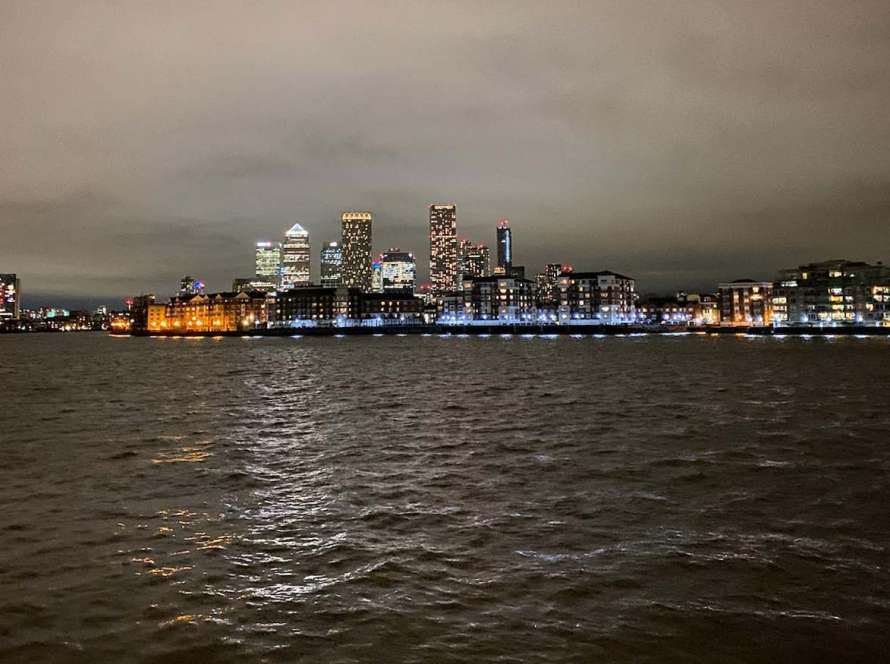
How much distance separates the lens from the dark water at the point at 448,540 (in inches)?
317

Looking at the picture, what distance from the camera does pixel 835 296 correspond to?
180 meters

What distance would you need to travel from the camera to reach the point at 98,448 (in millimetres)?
22000

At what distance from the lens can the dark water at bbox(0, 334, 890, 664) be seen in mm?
8047

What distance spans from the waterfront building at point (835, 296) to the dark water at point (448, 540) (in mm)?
175823

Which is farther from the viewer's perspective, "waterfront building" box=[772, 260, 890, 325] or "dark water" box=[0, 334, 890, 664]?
"waterfront building" box=[772, 260, 890, 325]

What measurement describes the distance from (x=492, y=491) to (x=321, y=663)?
8.21m

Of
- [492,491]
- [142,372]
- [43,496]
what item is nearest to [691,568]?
[492,491]

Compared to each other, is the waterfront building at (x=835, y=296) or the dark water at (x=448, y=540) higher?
the waterfront building at (x=835, y=296)

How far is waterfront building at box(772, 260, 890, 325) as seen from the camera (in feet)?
572

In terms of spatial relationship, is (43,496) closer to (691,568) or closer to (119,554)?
(119,554)

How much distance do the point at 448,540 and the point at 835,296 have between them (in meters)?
198

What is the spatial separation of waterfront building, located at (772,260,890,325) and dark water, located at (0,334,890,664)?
176 metres

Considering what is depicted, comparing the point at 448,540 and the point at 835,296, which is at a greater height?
the point at 835,296

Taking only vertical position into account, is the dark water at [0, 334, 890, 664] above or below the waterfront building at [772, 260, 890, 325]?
below
